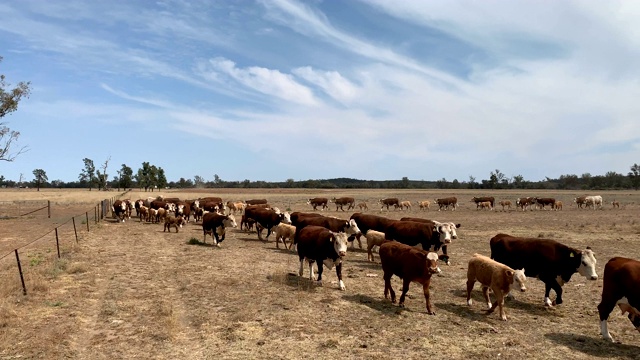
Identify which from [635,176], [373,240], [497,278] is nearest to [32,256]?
[373,240]

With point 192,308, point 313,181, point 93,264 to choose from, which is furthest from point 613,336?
point 313,181

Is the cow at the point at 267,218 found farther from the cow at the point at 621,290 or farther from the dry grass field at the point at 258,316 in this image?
the cow at the point at 621,290

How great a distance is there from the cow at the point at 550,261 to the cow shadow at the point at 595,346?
86.4 inches

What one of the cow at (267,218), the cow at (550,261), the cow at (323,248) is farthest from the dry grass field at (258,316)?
the cow at (267,218)

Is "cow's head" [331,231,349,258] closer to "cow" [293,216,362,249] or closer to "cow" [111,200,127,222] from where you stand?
"cow" [293,216,362,249]

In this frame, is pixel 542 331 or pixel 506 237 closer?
pixel 542 331

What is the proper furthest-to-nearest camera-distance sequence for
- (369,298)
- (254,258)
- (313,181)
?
(313,181), (254,258), (369,298)

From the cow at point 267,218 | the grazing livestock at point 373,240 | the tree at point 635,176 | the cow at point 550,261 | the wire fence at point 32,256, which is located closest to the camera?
the cow at point 550,261

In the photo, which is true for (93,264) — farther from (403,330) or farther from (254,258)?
(403,330)

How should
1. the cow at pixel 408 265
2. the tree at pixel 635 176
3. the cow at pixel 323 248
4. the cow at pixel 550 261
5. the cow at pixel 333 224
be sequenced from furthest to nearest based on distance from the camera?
the tree at pixel 635 176 < the cow at pixel 333 224 < the cow at pixel 323 248 < the cow at pixel 550 261 < the cow at pixel 408 265

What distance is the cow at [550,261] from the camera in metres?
11.0

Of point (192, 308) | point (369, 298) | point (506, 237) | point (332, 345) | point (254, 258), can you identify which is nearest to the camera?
point (332, 345)

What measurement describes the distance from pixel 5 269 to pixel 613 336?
17107 millimetres

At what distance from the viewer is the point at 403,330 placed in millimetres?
8945
